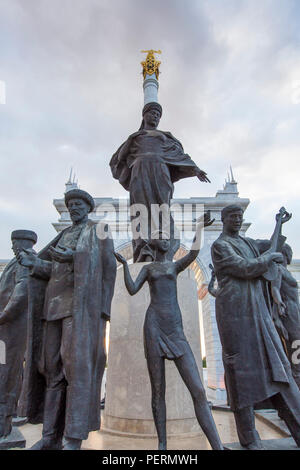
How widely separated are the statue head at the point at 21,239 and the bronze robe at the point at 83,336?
1109mm

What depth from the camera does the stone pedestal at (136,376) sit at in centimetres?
391

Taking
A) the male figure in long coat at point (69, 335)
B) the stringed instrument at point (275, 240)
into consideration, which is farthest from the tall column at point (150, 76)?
the male figure in long coat at point (69, 335)

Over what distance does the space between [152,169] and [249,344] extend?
11.4 ft

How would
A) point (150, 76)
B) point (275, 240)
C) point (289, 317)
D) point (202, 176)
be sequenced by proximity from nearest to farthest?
point (275, 240) → point (289, 317) → point (202, 176) → point (150, 76)

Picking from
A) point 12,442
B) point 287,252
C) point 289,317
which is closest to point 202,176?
point 287,252

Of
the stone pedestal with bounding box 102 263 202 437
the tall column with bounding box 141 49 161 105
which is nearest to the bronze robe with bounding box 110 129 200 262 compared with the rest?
the stone pedestal with bounding box 102 263 202 437

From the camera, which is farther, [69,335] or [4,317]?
[4,317]

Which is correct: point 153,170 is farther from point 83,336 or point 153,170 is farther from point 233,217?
point 83,336

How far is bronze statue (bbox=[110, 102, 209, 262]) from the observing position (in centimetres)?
534

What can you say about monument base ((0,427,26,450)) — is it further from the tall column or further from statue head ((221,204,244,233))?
the tall column

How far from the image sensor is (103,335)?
292cm
